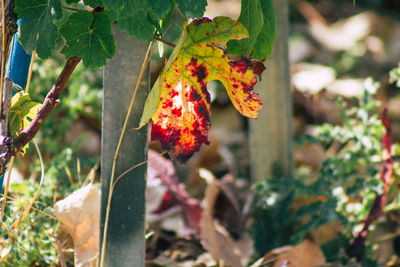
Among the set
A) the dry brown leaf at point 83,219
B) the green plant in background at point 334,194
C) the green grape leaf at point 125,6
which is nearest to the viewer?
the green grape leaf at point 125,6

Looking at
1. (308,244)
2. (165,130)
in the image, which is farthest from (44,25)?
(308,244)

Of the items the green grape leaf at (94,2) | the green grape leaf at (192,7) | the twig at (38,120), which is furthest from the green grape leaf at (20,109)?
the green grape leaf at (192,7)

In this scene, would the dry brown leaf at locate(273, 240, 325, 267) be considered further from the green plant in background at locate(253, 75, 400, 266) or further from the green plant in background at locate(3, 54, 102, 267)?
the green plant in background at locate(3, 54, 102, 267)

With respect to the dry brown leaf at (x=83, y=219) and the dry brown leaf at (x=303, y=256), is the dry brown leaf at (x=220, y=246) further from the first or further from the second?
the dry brown leaf at (x=83, y=219)

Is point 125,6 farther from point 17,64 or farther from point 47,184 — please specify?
point 47,184

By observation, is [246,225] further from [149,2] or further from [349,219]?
[149,2]

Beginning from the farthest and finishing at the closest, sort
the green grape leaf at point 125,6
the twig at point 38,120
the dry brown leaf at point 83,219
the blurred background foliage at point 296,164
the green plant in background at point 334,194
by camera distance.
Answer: the green plant in background at point 334,194 → the blurred background foliage at point 296,164 → the dry brown leaf at point 83,219 → the twig at point 38,120 → the green grape leaf at point 125,6
